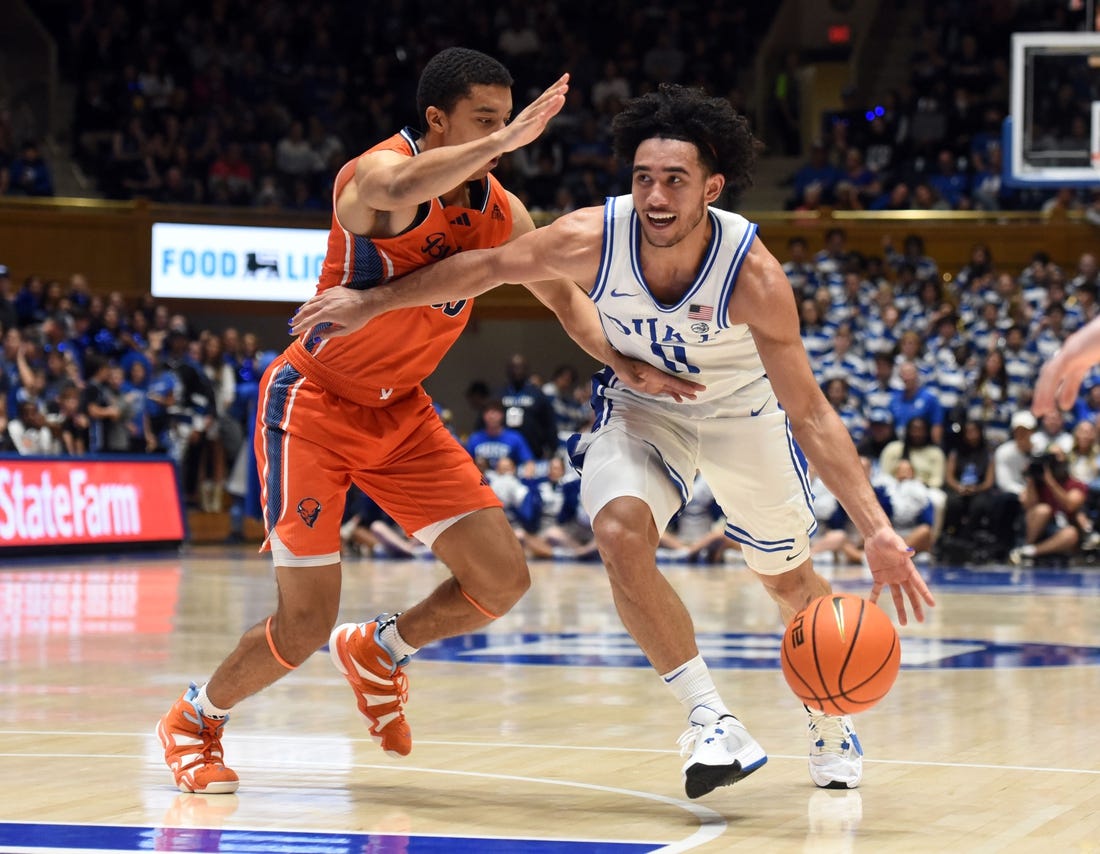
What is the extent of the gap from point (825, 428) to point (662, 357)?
2.14ft

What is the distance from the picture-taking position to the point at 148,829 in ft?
15.2

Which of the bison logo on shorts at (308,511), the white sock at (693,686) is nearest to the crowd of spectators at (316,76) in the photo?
the bison logo on shorts at (308,511)

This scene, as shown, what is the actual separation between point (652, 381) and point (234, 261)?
18.9 m

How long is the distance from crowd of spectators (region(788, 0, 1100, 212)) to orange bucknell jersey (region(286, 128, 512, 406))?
17728mm

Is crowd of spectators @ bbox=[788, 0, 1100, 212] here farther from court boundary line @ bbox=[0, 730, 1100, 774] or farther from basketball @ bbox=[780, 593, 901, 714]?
basketball @ bbox=[780, 593, 901, 714]

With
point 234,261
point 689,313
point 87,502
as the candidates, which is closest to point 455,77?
point 689,313

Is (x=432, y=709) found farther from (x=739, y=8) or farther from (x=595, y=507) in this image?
(x=739, y=8)

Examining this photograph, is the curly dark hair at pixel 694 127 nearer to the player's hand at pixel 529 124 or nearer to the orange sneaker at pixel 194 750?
the player's hand at pixel 529 124

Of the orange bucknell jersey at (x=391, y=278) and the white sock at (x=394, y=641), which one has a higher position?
the orange bucknell jersey at (x=391, y=278)

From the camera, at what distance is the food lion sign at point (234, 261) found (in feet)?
76.8

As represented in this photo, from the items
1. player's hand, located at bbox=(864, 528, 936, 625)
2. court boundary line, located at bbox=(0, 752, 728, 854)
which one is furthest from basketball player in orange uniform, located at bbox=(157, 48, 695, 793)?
player's hand, located at bbox=(864, 528, 936, 625)

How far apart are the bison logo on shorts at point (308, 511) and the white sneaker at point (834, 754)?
1.74 metres

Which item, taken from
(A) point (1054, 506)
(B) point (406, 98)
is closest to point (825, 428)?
(A) point (1054, 506)

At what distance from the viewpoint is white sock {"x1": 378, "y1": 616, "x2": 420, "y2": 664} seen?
5855 mm
